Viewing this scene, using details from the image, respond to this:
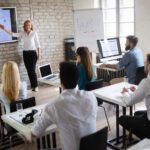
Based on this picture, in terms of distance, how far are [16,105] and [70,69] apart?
102cm

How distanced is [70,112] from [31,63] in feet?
13.6

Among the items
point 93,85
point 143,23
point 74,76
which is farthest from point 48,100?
point 74,76

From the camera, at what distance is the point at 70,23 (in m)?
6.69

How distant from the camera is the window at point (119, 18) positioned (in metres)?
6.04

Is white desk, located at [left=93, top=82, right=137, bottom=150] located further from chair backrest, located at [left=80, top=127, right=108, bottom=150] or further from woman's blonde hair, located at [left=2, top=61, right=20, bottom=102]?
woman's blonde hair, located at [left=2, top=61, right=20, bottom=102]

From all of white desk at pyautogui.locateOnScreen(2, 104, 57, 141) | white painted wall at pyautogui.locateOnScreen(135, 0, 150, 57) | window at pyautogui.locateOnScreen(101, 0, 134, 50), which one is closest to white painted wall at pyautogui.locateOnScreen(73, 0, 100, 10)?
window at pyautogui.locateOnScreen(101, 0, 134, 50)

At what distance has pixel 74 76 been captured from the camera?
1.84 meters

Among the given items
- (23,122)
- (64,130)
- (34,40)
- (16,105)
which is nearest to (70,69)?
(64,130)

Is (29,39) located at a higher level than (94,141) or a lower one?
higher

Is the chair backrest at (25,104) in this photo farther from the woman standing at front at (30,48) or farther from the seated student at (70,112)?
the woman standing at front at (30,48)

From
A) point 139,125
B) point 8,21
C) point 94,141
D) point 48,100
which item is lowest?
point 48,100

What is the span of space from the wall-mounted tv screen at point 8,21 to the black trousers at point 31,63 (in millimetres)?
482

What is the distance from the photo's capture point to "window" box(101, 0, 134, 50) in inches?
238

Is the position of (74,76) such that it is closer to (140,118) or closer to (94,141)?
(94,141)
